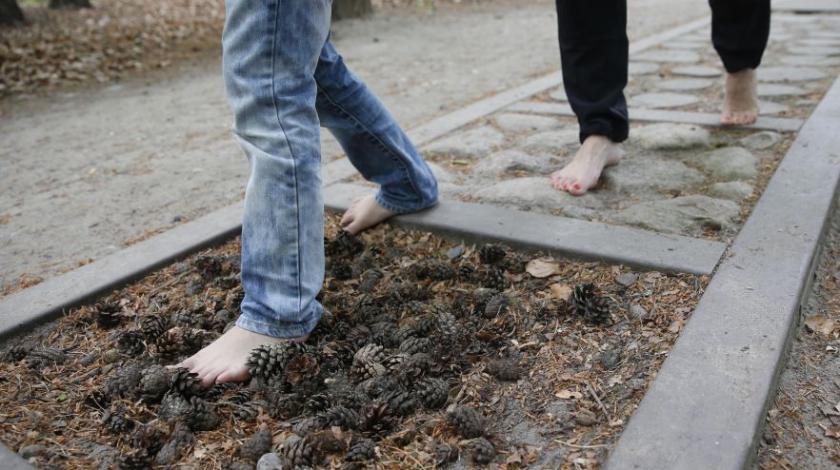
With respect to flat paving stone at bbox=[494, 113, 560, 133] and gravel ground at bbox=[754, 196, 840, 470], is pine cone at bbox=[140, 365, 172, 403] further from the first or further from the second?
flat paving stone at bbox=[494, 113, 560, 133]

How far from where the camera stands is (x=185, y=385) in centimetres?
156

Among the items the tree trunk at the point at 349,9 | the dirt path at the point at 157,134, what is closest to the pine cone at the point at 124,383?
the dirt path at the point at 157,134

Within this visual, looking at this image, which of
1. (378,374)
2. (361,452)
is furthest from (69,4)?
(361,452)

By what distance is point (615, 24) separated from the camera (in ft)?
8.09

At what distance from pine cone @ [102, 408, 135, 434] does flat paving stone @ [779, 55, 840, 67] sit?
4.45 metres

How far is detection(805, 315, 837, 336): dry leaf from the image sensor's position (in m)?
1.71

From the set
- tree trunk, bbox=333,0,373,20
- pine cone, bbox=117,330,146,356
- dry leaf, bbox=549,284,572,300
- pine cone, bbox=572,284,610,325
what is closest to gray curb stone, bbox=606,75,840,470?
pine cone, bbox=572,284,610,325

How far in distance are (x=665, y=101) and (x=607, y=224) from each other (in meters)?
1.92

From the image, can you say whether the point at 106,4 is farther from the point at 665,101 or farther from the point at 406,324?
the point at 406,324

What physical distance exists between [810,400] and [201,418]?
1.27 meters

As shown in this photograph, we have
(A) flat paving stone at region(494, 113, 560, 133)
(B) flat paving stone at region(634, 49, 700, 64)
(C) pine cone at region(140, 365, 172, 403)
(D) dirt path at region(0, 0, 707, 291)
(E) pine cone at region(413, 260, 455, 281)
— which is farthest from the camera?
(B) flat paving stone at region(634, 49, 700, 64)

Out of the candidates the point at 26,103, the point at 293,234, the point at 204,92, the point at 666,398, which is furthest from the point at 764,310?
the point at 26,103

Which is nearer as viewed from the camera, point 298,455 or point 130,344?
point 298,455

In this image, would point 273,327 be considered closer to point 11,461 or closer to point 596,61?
point 11,461
